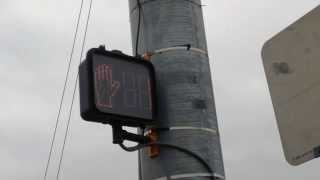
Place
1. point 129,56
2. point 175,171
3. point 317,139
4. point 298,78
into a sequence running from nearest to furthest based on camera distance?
point 317,139
point 298,78
point 175,171
point 129,56

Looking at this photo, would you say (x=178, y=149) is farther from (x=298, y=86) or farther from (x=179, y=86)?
(x=298, y=86)

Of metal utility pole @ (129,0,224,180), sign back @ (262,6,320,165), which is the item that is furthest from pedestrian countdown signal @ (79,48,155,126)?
sign back @ (262,6,320,165)

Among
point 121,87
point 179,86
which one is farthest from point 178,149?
point 121,87

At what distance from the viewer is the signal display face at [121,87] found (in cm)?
415

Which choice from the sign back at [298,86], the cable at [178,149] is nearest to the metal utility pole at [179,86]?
the cable at [178,149]

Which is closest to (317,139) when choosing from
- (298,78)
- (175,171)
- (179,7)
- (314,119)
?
(314,119)

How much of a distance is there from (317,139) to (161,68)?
8.86 ft

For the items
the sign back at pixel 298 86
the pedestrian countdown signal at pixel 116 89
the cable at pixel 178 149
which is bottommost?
the sign back at pixel 298 86

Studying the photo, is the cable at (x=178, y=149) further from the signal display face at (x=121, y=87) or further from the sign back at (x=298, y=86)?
the sign back at (x=298, y=86)

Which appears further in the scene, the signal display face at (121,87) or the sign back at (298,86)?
the signal display face at (121,87)

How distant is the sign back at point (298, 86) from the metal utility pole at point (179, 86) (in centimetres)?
Answer: 210

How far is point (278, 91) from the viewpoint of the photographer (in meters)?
2.06

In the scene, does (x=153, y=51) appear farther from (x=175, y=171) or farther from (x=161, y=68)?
(x=175, y=171)

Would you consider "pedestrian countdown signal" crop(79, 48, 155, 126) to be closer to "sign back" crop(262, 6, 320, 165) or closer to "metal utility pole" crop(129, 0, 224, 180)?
"metal utility pole" crop(129, 0, 224, 180)
